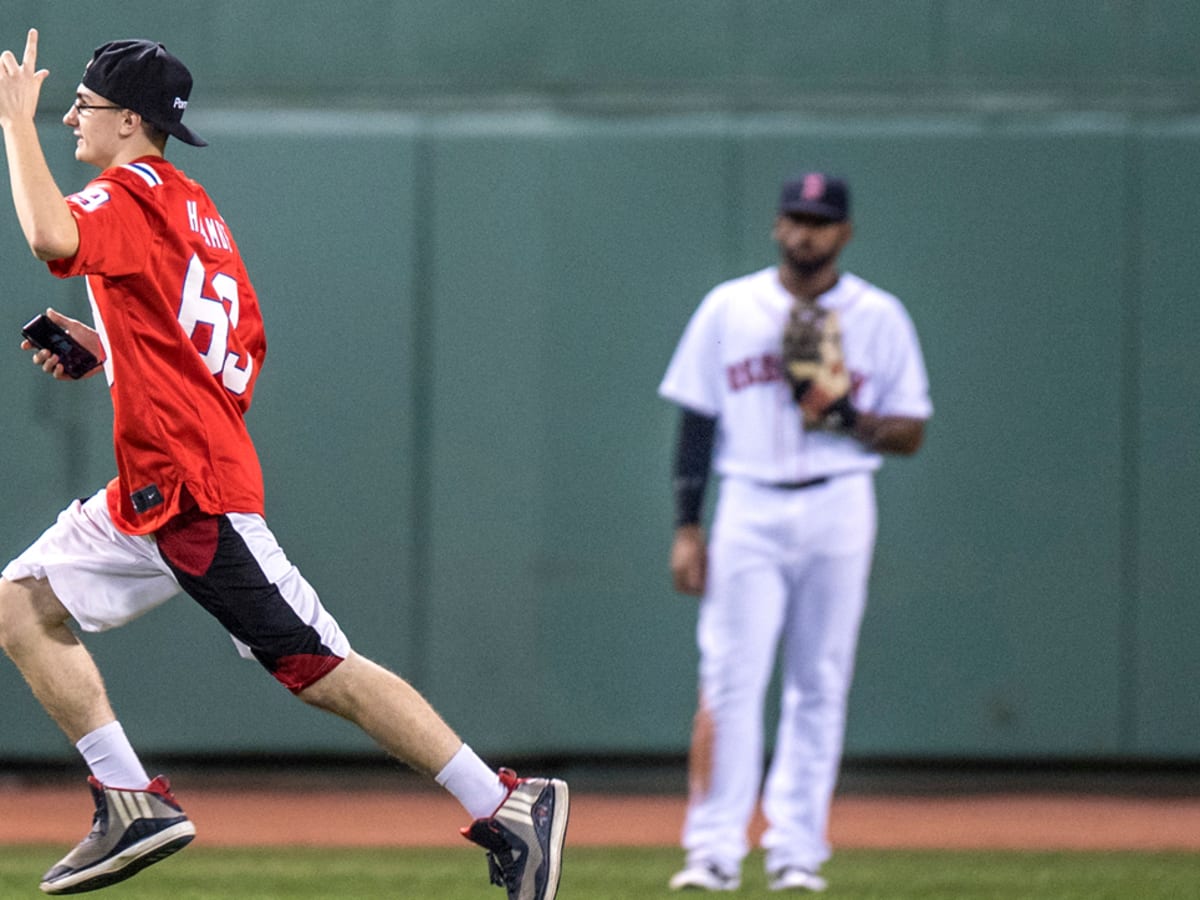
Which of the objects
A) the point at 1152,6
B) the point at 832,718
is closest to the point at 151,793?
the point at 832,718

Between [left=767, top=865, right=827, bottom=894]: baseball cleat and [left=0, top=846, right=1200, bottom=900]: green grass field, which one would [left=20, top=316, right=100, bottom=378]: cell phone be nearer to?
[left=0, top=846, right=1200, bottom=900]: green grass field

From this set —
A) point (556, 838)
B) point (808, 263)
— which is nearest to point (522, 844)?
point (556, 838)

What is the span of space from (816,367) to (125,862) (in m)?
2.66

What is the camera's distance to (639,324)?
8.46m

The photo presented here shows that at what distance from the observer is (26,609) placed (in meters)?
4.50

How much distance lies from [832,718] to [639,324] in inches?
110

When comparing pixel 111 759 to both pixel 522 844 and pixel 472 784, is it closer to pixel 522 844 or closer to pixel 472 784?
pixel 472 784

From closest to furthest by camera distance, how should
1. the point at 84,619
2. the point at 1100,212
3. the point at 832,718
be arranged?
the point at 84,619 < the point at 832,718 < the point at 1100,212

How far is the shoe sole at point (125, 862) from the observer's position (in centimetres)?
445

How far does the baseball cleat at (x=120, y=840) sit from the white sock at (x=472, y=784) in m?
0.62

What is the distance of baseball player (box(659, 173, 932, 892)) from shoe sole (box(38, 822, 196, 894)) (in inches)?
78.0

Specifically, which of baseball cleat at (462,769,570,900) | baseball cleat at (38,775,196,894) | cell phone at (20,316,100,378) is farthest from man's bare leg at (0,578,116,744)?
baseball cleat at (462,769,570,900)

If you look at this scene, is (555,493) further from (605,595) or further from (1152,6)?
(1152,6)

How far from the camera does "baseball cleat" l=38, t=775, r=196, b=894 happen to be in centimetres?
445
